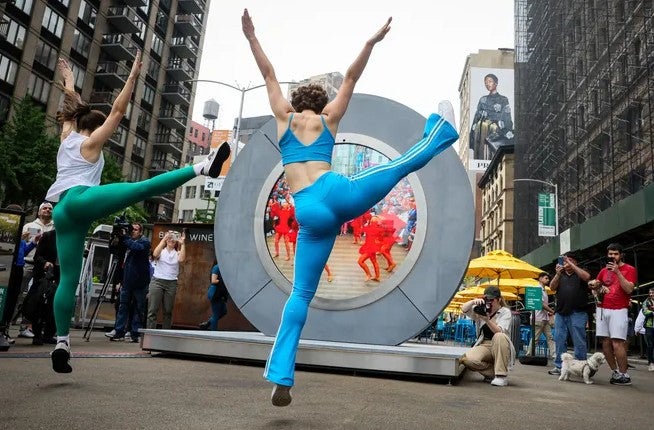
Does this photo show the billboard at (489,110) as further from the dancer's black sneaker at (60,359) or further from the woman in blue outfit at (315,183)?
the dancer's black sneaker at (60,359)

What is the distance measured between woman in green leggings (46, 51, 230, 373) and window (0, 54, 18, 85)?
32.0 m

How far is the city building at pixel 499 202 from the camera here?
52031 mm

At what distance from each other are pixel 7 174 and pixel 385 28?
79.9ft

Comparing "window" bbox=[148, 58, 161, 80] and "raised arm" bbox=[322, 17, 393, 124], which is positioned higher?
"window" bbox=[148, 58, 161, 80]

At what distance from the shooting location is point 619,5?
69.1ft

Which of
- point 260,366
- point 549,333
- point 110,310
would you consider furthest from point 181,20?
point 260,366

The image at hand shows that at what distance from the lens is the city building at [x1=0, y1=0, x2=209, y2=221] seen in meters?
32.2

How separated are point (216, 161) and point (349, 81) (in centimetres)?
121

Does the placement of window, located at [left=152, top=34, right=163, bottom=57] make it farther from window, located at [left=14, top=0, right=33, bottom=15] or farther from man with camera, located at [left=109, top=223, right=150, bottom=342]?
man with camera, located at [left=109, top=223, right=150, bottom=342]

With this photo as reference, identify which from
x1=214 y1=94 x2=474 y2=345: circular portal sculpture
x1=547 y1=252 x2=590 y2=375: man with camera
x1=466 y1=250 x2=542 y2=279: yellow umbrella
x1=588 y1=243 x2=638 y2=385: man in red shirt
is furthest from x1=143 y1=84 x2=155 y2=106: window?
x1=588 y1=243 x2=638 y2=385: man in red shirt

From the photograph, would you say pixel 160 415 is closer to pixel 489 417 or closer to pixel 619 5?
pixel 489 417

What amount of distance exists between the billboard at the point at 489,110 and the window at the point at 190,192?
40.4 metres

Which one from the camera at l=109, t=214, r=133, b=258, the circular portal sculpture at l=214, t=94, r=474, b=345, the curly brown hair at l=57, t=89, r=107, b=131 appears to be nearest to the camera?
the curly brown hair at l=57, t=89, r=107, b=131

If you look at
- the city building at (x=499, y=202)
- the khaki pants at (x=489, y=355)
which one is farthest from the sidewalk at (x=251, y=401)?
the city building at (x=499, y=202)
